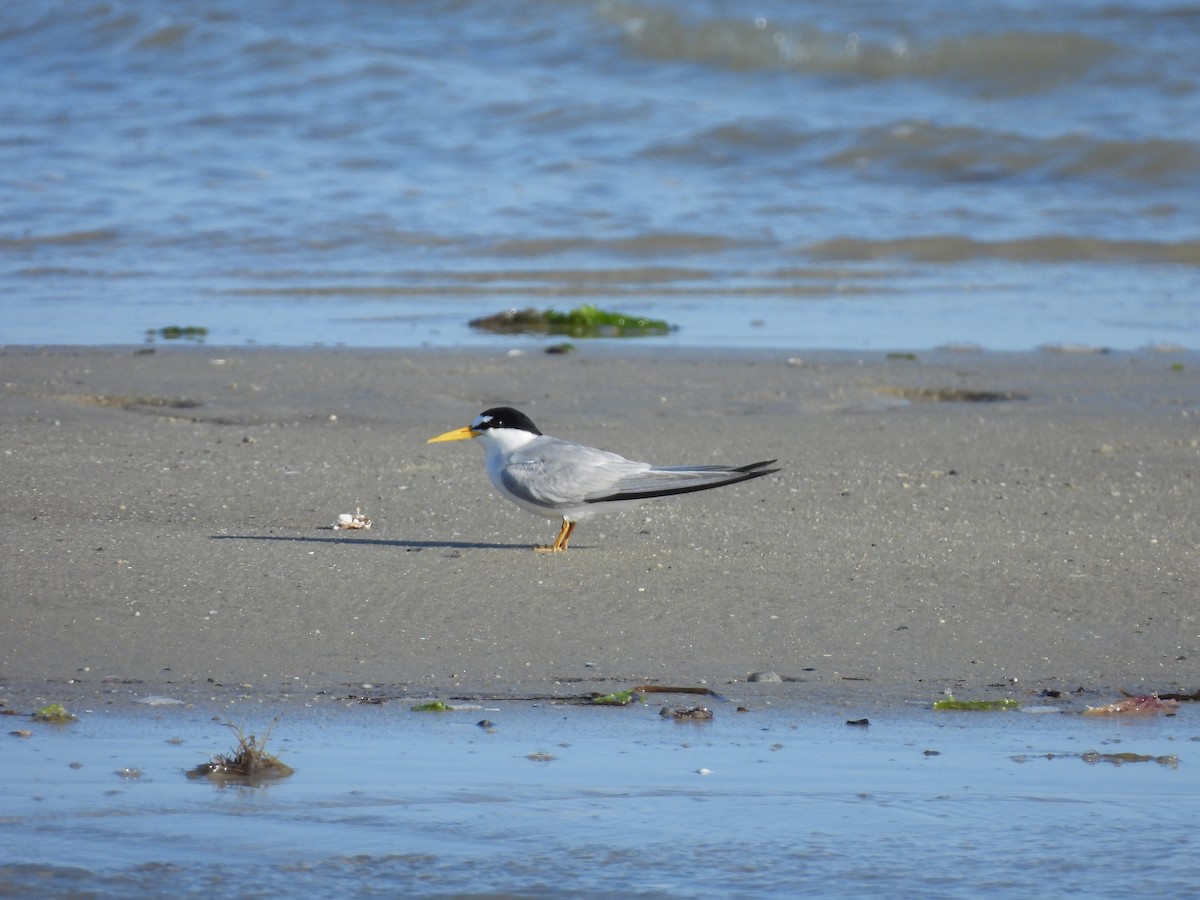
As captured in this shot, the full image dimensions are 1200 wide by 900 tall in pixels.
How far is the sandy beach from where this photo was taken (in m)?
4.06

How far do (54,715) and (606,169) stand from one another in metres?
13.7

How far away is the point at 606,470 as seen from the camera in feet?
16.7

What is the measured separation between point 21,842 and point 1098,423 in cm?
560

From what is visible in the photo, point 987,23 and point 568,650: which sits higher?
point 987,23

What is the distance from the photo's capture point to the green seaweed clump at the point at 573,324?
33.2 ft

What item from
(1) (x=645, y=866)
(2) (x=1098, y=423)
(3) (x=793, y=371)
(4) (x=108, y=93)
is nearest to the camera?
(1) (x=645, y=866)

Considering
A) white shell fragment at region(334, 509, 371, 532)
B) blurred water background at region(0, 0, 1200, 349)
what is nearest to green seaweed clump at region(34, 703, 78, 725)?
white shell fragment at region(334, 509, 371, 532)

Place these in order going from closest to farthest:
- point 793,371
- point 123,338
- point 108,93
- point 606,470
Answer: point 606,470, point 793,371, point 123,338, point 108,93

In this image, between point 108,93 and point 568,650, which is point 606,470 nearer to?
point 568,650

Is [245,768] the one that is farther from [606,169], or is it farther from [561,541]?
[606,169]

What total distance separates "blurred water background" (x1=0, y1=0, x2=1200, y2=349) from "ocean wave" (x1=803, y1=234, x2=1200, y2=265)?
0.04 meters

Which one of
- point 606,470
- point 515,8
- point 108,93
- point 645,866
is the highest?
point 515,8

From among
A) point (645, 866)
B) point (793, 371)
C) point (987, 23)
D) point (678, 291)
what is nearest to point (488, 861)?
point (645, 866)

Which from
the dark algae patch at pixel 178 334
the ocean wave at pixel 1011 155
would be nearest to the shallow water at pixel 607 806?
the dark algae patch at pixel 178 334
